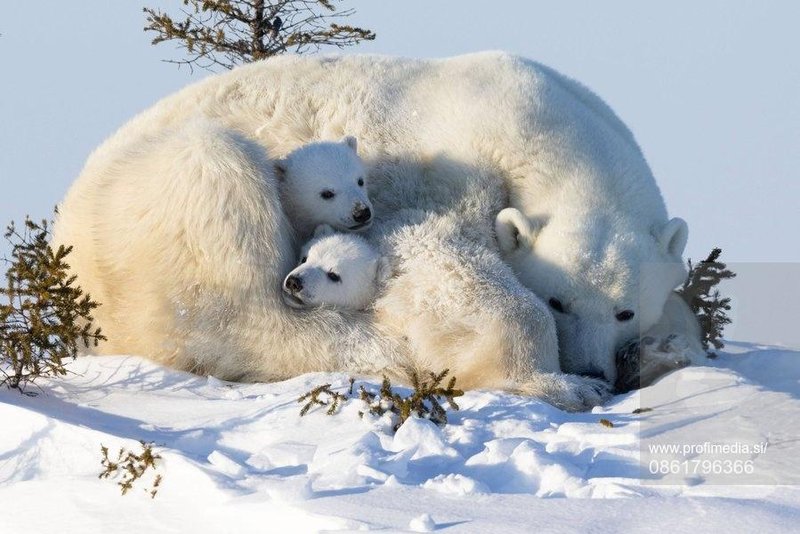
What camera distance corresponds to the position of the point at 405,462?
4898 mm

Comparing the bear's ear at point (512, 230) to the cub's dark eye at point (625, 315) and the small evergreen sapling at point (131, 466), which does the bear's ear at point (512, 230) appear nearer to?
the cub's dark eye at point (625, 315)

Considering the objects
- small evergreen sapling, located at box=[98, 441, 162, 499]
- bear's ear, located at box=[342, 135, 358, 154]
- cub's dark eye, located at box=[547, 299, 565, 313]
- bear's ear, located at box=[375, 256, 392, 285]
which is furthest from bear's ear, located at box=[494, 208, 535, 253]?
small evergreen sapling, located at box=[98, 441, 162, 499]

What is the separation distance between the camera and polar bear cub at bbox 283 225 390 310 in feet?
22.5

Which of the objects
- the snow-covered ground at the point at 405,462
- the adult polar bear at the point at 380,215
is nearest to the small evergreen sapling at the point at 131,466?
the snow-covered ground at the point at 405,462

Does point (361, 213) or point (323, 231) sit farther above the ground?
point (361, 213)

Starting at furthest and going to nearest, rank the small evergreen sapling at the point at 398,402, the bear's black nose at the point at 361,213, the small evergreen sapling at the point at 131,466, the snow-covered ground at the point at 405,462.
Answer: the bear's black nose at the point at 361,213 → the small evergreen sapling at the point at 398,402 → the small evergreen sapling at the point at 131,466 → the snow-covered ground at the point at 405,462

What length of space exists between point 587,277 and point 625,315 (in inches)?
14.0

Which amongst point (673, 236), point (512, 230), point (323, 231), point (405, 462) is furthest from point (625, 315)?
point (405, 462)

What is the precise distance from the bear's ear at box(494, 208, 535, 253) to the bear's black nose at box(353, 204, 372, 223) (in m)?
0.79

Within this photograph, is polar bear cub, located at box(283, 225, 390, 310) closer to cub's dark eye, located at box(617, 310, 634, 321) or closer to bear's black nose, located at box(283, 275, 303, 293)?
bear's black nose, located at box(283, 275, 303, 293)

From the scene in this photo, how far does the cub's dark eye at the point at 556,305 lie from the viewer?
24.0ft

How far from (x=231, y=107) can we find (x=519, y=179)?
75.2 inches

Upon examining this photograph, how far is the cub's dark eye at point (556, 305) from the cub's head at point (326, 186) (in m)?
1.16

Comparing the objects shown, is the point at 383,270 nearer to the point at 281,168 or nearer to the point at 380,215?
the point at 380,215
